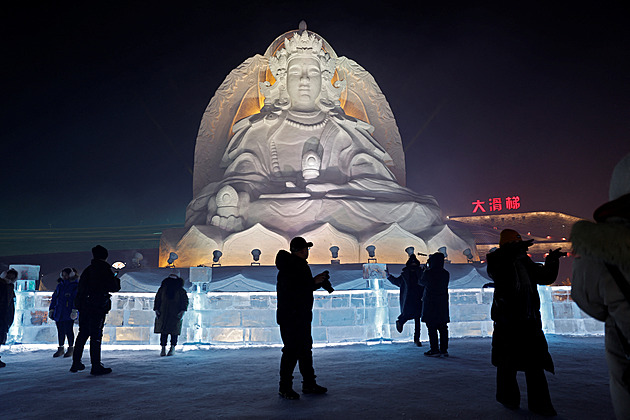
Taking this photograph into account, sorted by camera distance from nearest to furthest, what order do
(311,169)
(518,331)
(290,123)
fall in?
(518,331) < (311,169) < (290,123)

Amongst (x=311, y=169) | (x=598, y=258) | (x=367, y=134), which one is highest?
(x=367, y=134)

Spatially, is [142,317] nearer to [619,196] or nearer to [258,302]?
[258,302]

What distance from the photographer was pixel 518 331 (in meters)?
2.79

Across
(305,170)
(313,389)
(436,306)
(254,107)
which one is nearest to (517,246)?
(313,389)

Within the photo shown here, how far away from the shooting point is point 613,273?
1.70m

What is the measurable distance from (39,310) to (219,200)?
13.9ft

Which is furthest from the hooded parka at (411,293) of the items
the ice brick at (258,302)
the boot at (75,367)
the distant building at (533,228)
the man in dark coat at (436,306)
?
the distant building at (533,228)

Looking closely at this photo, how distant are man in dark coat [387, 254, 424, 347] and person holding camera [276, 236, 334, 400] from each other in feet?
9.02

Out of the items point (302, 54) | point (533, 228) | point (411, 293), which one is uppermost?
point (302, 54)

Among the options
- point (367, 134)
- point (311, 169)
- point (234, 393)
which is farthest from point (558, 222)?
point (234, 393)

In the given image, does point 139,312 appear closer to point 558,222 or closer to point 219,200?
point 219,200

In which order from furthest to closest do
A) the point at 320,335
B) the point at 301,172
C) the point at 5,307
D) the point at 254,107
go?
the point at 254,107 < the point at 301,172 < the point at 320,335 < the point at 5,307

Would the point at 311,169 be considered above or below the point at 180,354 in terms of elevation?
above

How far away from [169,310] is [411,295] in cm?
304
